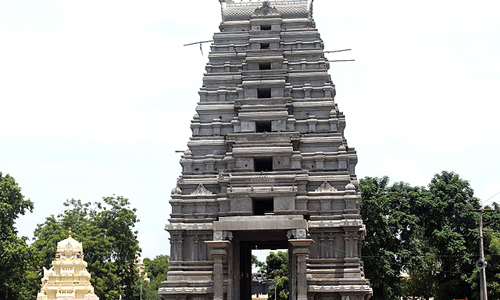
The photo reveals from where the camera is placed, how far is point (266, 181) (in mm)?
31688

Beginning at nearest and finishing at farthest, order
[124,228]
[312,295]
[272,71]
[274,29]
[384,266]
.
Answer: [312,295] → [272,71] → [274,29] → [384,266] → [124,228]

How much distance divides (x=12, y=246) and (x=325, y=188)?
19.8m

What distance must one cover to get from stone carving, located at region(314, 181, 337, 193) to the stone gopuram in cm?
5

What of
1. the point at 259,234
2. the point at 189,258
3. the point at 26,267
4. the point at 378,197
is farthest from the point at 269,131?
the point at 26,267

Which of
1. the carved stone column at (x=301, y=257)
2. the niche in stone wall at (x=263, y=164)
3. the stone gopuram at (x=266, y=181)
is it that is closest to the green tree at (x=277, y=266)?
the stone gopuram at (x=266, y=181)

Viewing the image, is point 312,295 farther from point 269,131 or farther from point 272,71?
point 272,71

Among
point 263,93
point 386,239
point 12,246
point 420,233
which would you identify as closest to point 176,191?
point 263,93

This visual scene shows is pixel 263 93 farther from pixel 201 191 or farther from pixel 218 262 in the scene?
pixel 218 262

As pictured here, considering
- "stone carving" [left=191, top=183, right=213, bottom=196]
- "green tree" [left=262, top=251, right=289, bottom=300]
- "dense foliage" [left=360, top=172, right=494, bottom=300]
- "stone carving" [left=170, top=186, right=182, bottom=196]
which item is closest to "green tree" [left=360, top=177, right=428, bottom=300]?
"dense foliage" [left=360, top=172, right=494, bottom=300]

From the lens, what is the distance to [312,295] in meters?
30.4

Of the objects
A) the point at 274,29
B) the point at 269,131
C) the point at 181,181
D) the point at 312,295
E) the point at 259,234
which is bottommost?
the point at 312,295

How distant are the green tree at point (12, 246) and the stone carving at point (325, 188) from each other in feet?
62.5

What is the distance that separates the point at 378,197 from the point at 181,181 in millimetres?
18963

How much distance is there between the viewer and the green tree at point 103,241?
46.2m
